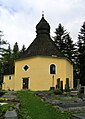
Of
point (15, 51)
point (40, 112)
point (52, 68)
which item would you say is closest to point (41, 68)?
point (52, 68)

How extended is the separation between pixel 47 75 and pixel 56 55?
3722mm

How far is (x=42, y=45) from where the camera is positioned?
41656 millimetres

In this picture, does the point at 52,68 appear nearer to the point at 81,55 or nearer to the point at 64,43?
the point at 81,55

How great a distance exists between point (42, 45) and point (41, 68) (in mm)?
4659

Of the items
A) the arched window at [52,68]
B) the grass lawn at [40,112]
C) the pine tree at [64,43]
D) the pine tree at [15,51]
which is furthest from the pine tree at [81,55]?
the grass lawn at [40,112]

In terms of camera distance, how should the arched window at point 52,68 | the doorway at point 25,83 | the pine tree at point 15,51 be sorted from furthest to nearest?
the pine tree at point 15,51 < the doorway at point 25,83 < the arched window at point 52,68

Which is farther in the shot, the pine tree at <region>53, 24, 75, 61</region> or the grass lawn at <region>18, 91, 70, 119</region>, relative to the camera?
the pine tree at <region>53, 24, 75, 61</region>

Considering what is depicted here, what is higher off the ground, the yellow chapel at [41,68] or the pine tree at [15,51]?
the pine tree at [15,51]

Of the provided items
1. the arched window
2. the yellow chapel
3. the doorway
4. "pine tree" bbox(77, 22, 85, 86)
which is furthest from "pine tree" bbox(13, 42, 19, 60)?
the arched window

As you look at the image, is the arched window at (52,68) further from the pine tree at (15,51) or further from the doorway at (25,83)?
the pine tree at (15,51)

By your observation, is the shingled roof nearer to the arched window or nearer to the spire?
the spire

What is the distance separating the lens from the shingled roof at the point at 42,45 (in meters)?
40.2

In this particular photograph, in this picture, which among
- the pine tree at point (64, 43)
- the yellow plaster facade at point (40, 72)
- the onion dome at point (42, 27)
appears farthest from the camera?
the pine tree at point (64, 43)

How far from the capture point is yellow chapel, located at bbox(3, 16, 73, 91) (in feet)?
128
